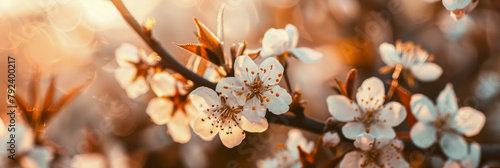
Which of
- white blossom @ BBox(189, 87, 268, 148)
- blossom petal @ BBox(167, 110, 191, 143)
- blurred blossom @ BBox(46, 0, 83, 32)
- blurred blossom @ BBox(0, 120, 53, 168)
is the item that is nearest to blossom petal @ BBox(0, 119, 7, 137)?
blurred blossom @ BBox(0, 120, 53, 168)

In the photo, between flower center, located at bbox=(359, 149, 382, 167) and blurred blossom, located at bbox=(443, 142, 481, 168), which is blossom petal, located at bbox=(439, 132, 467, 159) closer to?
blurred blossom, located at bbox=(443, 142, 481, 168)

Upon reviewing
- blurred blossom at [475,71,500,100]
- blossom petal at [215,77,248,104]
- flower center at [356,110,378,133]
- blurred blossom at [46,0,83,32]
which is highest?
blurred blossom at [46,0,83,32]

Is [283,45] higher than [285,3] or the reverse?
higher

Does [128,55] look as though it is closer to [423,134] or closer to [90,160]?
[90,160]

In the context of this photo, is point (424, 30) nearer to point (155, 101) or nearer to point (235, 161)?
point (235, 161)

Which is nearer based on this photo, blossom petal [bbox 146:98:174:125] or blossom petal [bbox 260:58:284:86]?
blossom petal [bbox 260:58:284:86]

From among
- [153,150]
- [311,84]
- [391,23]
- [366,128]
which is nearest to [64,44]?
[153,150]

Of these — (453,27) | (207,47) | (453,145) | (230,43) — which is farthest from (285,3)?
(207,47)
